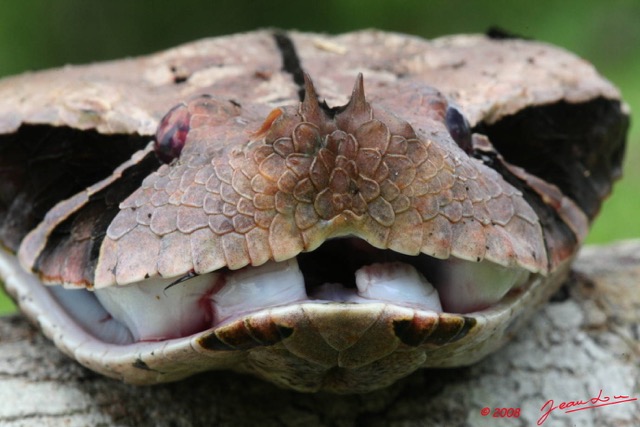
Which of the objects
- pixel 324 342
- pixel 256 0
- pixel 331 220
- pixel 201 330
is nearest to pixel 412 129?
pixel 331 220

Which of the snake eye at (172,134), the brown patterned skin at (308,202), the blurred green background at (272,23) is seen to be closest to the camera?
the brown patterned skin at (308,202)

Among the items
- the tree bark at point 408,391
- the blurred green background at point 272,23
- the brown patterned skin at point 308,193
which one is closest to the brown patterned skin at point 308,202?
the brown patterned skin at point 308,193

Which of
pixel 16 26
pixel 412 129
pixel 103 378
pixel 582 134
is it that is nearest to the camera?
pixel 412 129

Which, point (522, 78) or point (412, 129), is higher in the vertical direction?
point (412, 129)

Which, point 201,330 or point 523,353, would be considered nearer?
point 201,330

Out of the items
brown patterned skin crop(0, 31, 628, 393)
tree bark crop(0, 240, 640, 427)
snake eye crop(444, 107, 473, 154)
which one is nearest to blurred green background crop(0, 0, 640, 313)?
tree bark crop(0, 240, 640, 427)

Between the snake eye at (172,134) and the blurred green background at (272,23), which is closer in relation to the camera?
the snake eye at (172,134)

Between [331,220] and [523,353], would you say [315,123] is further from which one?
[523,353]

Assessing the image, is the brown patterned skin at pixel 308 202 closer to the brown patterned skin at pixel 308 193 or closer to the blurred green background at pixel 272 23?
the brown patterned skin at pixel 308 193

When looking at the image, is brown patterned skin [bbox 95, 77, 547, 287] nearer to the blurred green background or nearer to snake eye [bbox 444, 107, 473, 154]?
snake eye [bbox 444, 107, 473, 154]
